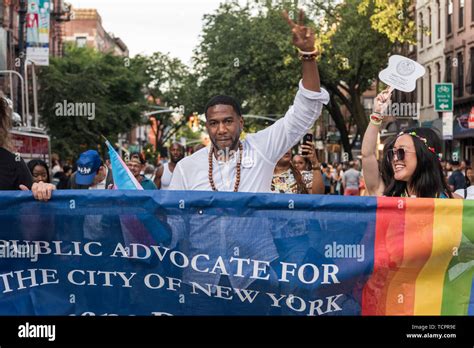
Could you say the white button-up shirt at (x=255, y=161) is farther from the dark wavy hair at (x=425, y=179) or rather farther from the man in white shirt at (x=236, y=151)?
the dark wavy hair at (x=425, y=179)

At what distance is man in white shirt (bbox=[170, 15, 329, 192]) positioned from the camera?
5.32 meters

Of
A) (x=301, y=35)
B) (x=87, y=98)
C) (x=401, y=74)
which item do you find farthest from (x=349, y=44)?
(x=301, y=35)

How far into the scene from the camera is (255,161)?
214 inches

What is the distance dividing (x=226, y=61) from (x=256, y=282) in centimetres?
3969

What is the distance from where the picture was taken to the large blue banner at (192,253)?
4570mm

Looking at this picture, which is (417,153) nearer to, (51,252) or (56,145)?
(51,252)

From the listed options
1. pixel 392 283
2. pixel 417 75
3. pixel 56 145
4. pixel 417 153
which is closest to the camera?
pixel 392 283

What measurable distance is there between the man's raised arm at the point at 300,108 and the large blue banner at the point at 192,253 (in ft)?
2.51

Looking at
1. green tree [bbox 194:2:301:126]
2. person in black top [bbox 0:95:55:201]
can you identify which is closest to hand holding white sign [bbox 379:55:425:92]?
person in black top [bbox 0:95:55:201]

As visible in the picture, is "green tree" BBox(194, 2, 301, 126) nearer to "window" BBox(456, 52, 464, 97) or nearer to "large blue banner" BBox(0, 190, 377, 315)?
"window" BBox(456, 52, 464, 97)

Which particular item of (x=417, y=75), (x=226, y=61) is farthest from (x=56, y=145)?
(x=417, y=75)

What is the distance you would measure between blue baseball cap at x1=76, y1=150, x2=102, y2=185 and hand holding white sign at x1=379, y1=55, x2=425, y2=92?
159 inches
